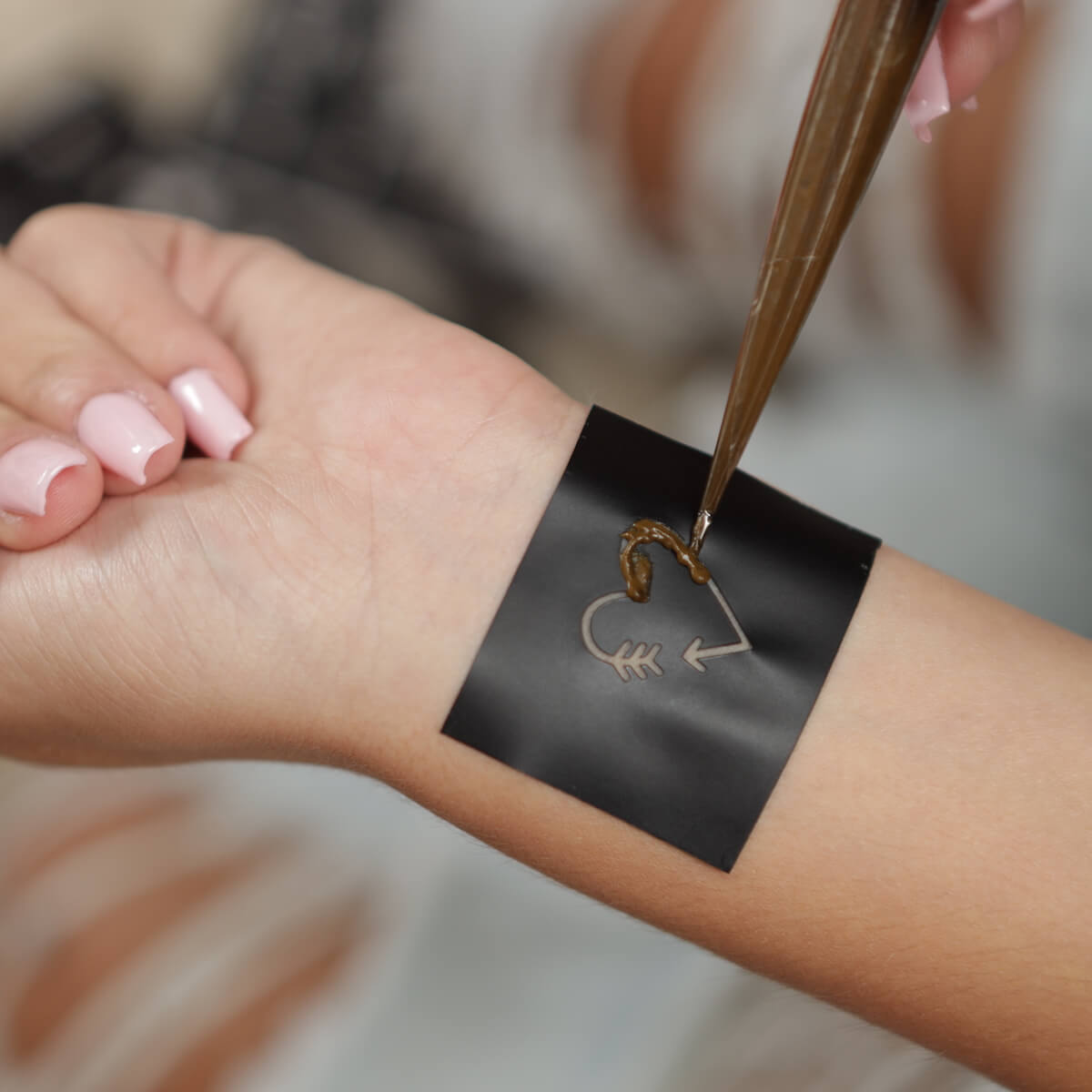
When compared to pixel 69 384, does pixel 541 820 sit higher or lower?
lower

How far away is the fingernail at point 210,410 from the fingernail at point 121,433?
79 mm

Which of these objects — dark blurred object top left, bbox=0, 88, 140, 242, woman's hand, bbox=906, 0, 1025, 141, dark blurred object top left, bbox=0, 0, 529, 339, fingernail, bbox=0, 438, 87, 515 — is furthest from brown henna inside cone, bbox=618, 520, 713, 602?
dark blurred object top left, bbox=0, 88, 140, 242

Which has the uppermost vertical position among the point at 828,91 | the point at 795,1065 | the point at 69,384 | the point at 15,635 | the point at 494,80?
the point at 828,91

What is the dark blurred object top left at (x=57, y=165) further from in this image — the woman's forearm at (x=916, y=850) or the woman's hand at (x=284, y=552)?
the woman's forearm at (x=916, y=850)

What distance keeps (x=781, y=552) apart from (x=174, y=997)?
2.66 ft

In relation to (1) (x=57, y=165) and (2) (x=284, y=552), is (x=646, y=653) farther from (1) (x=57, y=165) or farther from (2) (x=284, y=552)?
(1) (x=57, y=165)

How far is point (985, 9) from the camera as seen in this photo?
2.16ft

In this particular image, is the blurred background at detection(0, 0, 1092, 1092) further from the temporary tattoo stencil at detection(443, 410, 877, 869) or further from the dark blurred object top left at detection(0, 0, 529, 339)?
the temporary tattoo stencil at detection(443, 410, 877, 869)

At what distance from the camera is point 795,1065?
3.12 feet

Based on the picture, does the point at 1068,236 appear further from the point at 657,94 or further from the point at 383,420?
the point at 383,420

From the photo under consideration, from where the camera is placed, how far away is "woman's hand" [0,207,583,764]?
828 millimetres

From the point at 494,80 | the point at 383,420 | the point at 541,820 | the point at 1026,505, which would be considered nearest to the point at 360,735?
the point at 541,820

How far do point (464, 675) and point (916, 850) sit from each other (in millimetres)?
388

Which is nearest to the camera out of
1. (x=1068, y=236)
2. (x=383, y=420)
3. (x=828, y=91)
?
(x=828, y=91)
